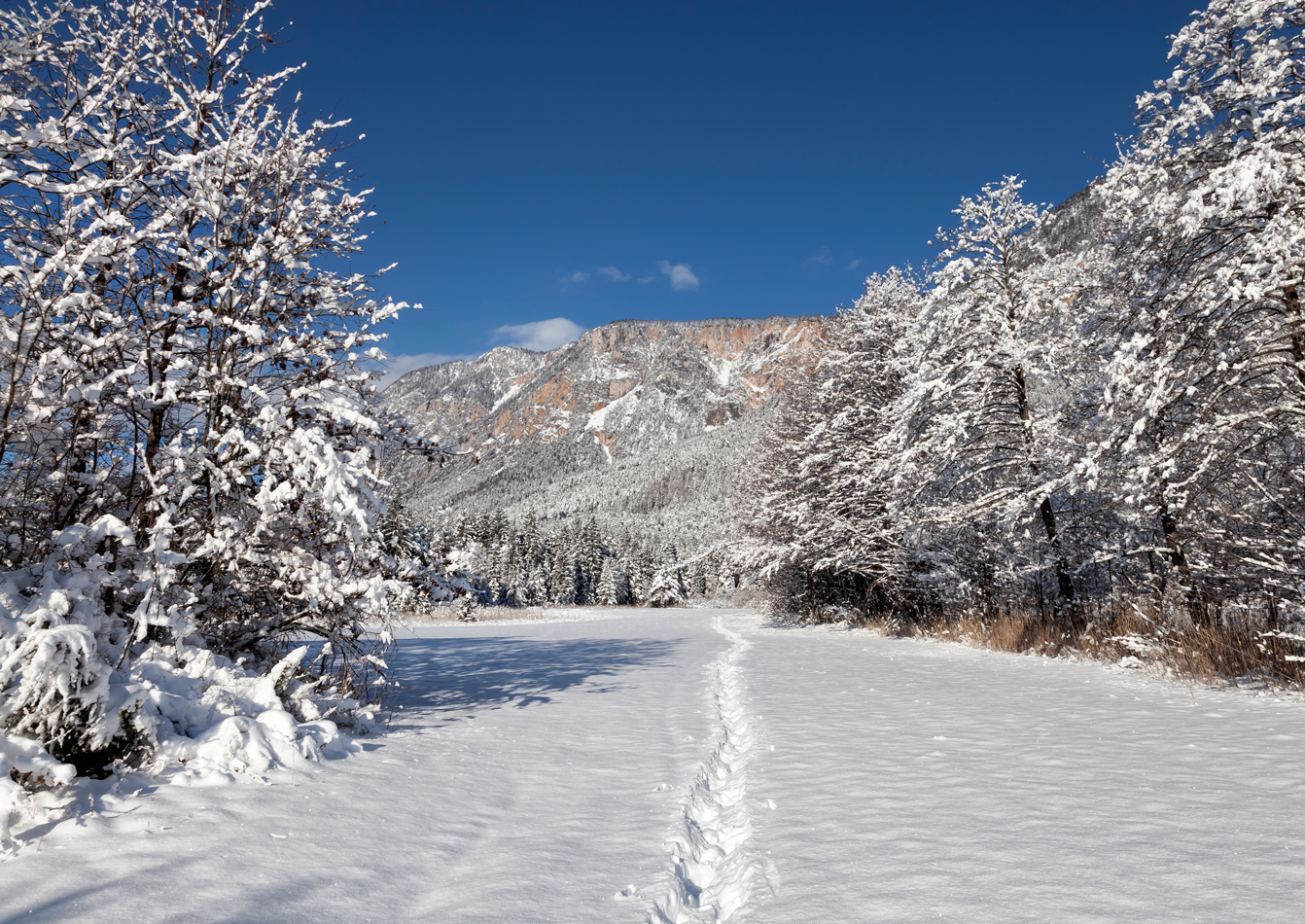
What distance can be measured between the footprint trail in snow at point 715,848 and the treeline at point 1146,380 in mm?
5466

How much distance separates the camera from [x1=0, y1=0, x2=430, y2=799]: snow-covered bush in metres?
3.88

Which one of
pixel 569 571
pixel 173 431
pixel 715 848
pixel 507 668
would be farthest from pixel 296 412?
pixel 569 571

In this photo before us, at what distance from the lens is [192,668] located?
185 inches

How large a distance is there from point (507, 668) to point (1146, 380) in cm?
989

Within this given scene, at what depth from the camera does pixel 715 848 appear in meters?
3.68

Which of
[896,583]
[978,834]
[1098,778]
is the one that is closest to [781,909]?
[978,834]

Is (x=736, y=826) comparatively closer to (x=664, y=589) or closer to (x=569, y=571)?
(x=569, y=571)

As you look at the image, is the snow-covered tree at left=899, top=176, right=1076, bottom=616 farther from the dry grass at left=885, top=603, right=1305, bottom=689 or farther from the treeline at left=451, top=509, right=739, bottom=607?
the treeline at left=451, top=509, right=739, bottom=607

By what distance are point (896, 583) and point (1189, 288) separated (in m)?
12.1

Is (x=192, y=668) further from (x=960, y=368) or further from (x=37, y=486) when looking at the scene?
(x=960, y=368)

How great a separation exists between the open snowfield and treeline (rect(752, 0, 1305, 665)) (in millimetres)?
2686

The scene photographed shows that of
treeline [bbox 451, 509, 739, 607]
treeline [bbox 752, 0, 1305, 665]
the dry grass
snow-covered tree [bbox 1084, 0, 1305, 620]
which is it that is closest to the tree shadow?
treeline [bbox 752, 0, 1305, 665]

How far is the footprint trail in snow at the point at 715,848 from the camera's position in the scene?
2.92 meters

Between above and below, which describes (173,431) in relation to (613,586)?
above
